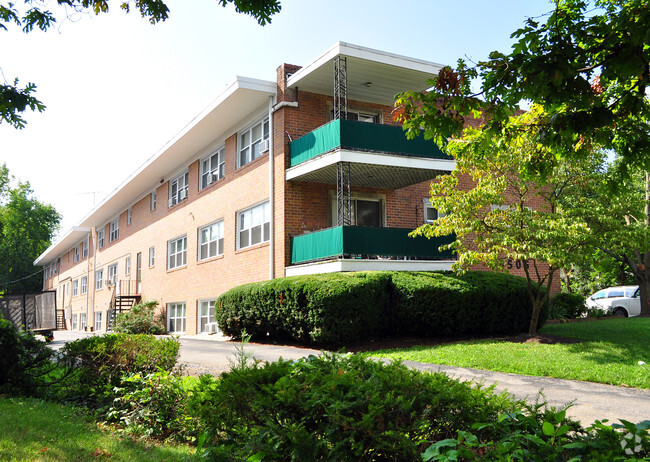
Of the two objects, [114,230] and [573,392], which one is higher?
[114,230]

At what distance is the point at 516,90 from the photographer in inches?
171

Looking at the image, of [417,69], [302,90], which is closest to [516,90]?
[417,69]

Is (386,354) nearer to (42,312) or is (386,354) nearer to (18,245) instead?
(42,312)

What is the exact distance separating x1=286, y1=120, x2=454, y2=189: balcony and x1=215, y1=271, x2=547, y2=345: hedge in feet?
11.3

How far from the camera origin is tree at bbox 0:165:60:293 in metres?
65.5

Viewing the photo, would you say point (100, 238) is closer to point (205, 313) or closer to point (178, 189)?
point (178, 189)

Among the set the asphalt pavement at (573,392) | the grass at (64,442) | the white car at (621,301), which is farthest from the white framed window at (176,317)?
the grass at (64,442)

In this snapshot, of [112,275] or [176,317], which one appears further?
[112,275]

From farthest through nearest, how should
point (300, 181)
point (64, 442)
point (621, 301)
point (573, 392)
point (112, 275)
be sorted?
point (112, 275) → point (621, 301) → point (300, 181) → point (573, 392) → point (64, 442)

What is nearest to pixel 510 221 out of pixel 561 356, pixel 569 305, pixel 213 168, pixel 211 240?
pixel 561 356

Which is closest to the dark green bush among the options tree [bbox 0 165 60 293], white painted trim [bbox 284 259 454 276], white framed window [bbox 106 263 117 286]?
white painted trim [bbox 284 259 454 276]

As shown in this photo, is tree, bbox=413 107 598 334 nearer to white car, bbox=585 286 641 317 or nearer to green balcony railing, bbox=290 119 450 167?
green balcony railing, bbox=290 119 450 167

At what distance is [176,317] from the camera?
25562mm

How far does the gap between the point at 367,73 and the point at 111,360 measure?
39.1 ft
